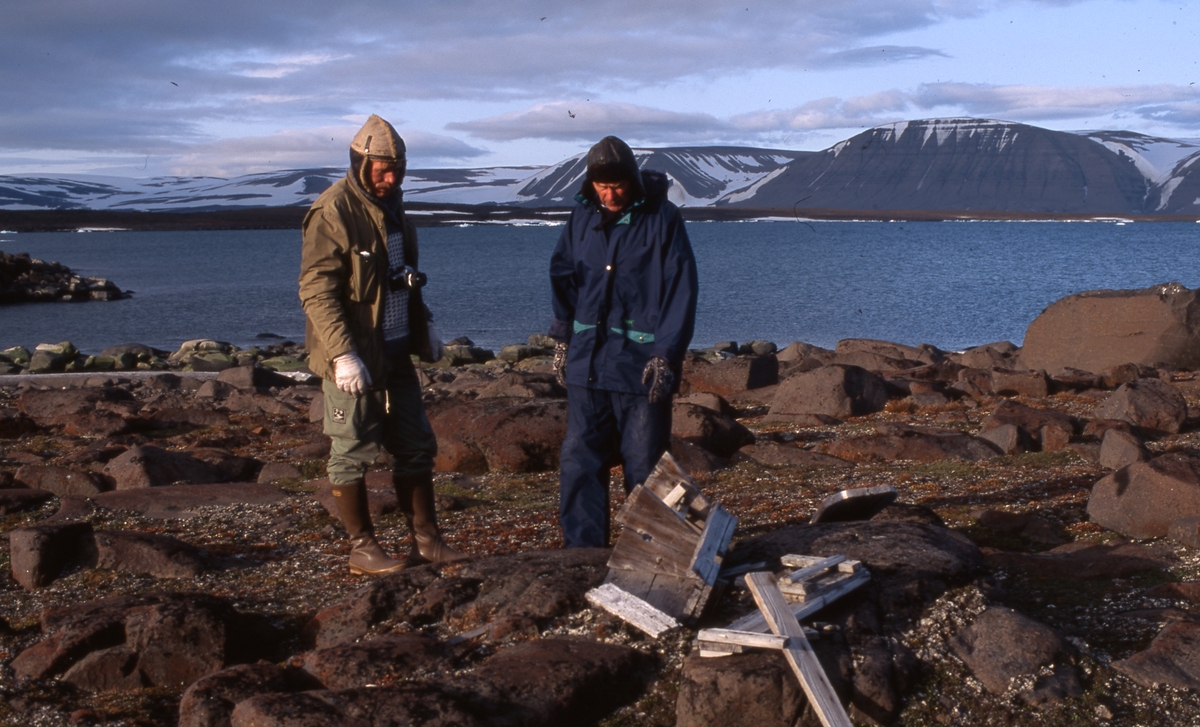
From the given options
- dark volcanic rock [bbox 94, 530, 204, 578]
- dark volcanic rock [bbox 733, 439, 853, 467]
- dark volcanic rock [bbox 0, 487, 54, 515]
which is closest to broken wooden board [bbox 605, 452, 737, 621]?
dark volcanic rock [bbox 94, 530, 204, 578]

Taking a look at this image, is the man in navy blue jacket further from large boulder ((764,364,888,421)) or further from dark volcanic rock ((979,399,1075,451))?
large boulder ((764,364,888,421))

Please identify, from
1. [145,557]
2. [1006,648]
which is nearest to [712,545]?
[1006,648]

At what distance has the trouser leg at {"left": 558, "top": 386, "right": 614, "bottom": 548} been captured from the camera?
5.20 m

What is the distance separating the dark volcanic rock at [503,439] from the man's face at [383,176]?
355 cm

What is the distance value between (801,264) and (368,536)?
65.6 meters

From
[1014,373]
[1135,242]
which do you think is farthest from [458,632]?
[1135,242]

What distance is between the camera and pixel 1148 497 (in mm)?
5984

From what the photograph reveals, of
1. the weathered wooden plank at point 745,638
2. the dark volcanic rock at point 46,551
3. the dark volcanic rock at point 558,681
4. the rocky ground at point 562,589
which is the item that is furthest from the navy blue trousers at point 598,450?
the dark volcanic rock at point 46,551

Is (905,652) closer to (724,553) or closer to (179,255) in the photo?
(724,553)

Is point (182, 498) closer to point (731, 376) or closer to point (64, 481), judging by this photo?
point (64, 481)

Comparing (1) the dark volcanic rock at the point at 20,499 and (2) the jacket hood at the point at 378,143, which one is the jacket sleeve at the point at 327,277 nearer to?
(2) the jacket hood at the point at 378,143

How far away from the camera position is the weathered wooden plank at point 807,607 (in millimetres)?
3977

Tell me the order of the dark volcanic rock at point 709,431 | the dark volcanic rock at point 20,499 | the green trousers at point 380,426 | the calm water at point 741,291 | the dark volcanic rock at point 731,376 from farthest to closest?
the calm water at point 741,291 → the dark volcanic rock at point 731,376 → the dark volcanic rock at point 709,431 → the dark volcanic rock at point 20,499 → the green trousers at point 380,426

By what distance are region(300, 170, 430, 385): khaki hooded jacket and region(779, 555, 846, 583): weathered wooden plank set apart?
206 cm
